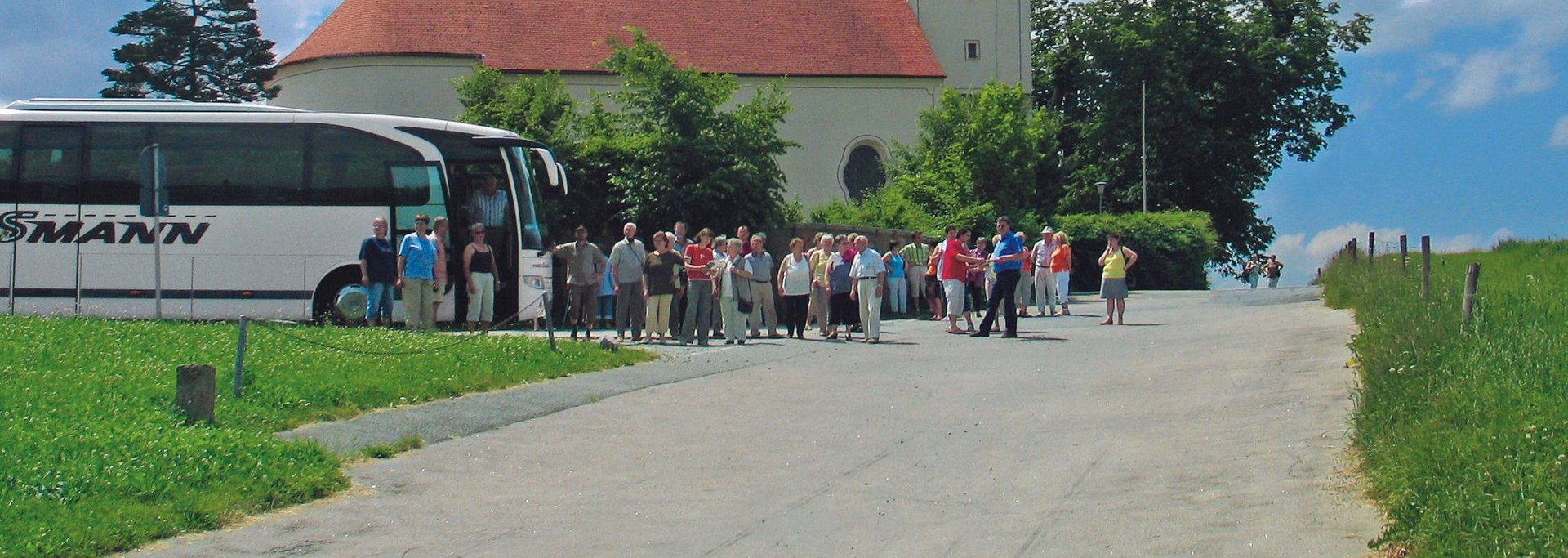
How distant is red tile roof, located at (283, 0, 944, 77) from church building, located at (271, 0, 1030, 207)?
0.05m

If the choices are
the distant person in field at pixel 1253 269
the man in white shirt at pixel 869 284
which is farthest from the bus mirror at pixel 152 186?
the distant person in field at pixel 1253 269

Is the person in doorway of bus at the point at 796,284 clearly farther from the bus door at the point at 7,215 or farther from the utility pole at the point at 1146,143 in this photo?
the utility pole at the point at 1146,143

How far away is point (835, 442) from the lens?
447 inches

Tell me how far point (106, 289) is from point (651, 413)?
1289 cm

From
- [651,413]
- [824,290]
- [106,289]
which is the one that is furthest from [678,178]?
[651,413]

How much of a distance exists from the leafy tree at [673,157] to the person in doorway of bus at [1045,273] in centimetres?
612

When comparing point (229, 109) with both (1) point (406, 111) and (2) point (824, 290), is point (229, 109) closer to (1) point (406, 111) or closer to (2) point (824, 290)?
(2) point (824, 290)

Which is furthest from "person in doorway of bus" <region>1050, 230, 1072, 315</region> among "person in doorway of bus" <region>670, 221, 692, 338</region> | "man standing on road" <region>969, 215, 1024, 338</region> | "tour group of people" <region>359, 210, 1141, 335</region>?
"person in doorway of bus" <region>670, 221, 692, 338</region>

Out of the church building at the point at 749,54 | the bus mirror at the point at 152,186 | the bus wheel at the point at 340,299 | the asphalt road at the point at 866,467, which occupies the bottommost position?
the asphalt road at the point at 866,467

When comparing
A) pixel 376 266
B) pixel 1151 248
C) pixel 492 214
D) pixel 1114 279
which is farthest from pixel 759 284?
pixel 1151 248

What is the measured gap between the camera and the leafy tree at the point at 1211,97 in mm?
58344

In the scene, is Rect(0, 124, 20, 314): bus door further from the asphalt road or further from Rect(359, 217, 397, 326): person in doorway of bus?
the asphalt road

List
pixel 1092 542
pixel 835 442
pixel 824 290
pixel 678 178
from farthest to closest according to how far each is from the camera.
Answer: pixel 678 178 < pixel 824 290 < pixel 835 442 < pixel 1092 542

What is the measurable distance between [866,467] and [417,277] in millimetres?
10456
